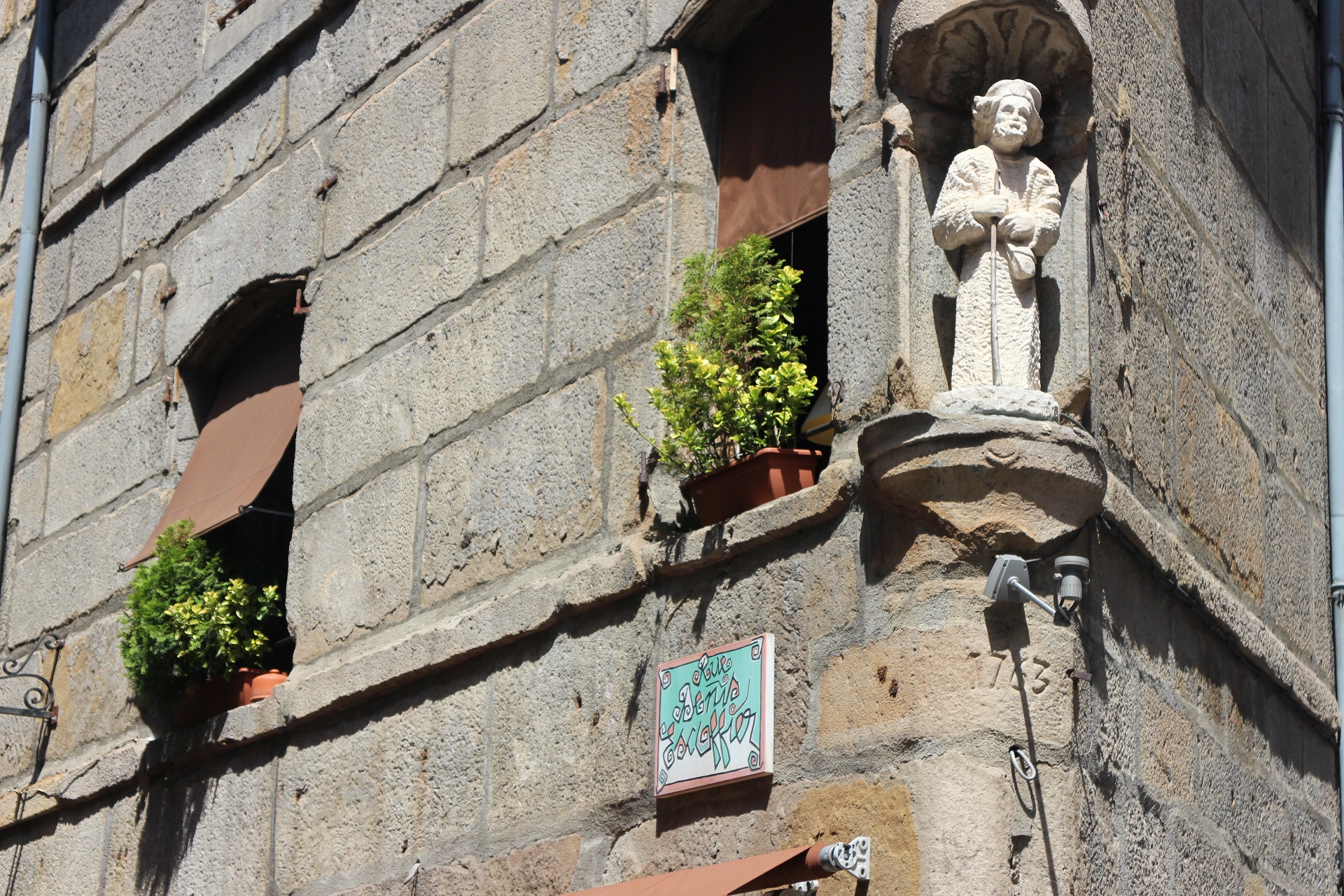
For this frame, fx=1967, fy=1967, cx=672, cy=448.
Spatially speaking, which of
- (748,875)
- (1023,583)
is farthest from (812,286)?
(748,875)

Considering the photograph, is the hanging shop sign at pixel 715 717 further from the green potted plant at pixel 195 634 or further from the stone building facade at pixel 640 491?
the green potted plant at pixel 195 634

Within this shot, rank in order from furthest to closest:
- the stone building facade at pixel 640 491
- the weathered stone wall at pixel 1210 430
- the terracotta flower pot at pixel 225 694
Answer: the terracotta flower pot at pixel 225 694, the weathered stone wall at pixel 1210 430, the stone building facade at pixel 640 491

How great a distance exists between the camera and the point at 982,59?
4.89m

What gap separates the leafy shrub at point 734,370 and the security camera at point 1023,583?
0.84m

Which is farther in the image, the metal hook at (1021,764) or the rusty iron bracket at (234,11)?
the rusty iron bracket at (234,11)

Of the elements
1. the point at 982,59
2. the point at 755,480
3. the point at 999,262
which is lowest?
the point at 755,480

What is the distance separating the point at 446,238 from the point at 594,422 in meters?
1.05

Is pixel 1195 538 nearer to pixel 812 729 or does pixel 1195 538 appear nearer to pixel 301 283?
pixel 812 729

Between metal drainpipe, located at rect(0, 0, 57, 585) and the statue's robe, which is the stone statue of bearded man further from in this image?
metal drainpipe, located at rect(0, 0, 57, 585)

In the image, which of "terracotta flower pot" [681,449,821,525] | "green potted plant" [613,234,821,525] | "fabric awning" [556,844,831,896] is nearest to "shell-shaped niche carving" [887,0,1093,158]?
"green potted plant" [613,234,821,525]

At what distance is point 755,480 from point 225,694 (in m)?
2.43

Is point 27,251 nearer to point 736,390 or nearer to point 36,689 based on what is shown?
point 36,689

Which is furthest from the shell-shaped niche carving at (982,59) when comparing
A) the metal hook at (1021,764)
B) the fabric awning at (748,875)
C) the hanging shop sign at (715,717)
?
the fabric awning at (748,875)

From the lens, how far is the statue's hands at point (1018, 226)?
4.61 m
